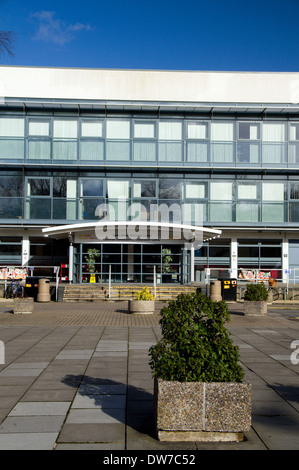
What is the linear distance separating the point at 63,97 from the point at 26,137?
12.3 ft

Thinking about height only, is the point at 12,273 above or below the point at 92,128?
below

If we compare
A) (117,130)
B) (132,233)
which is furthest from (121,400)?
(117,130)

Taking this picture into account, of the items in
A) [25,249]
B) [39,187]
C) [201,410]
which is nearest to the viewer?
[201,410]

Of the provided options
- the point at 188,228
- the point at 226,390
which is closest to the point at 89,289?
the point at 188,228

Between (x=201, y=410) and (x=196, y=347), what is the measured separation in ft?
2.04

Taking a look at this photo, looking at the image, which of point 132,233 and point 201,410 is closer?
point 201,410

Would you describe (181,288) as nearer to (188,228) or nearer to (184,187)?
(188,228)

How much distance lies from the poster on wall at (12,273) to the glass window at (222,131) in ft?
46.5

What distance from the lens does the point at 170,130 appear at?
30219 millimetres

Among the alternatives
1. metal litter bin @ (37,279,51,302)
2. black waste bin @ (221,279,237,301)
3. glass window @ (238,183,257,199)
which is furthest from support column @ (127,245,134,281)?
glass window @ (238,183,257,199)

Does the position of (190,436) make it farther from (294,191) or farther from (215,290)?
(294,191)

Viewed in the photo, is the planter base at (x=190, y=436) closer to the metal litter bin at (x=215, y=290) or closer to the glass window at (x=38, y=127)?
the metal litter bin at (x=215, y=290)

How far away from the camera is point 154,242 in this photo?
26.5 meters

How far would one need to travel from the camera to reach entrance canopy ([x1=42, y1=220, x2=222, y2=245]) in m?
24.9
